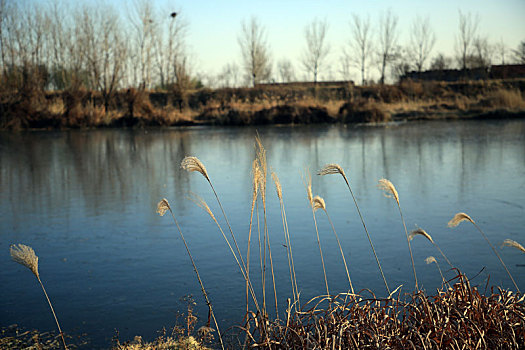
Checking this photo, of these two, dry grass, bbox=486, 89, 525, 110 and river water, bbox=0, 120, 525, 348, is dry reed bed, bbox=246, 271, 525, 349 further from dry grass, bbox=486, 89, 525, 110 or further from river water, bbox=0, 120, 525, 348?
dry grass, bbox=486, 89, 525, 110

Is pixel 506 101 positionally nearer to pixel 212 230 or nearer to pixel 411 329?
pixel 212 230

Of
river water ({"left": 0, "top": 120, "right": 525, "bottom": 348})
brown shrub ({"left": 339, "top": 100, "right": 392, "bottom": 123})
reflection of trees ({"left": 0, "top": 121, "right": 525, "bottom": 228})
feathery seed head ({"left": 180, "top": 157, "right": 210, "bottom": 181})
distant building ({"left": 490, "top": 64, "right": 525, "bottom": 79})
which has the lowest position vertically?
river water ({"left": 0, "top": 120, "right": 525, "bottom": 348})

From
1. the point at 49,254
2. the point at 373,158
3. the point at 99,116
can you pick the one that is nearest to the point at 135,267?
the point at 49,254

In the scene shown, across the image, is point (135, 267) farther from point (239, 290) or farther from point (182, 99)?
point (182, 99)

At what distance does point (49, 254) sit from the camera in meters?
5.18

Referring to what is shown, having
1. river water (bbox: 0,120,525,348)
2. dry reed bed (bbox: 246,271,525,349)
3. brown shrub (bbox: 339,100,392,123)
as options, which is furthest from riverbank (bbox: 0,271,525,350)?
brown shrub (bbox: 339,100,392,123)

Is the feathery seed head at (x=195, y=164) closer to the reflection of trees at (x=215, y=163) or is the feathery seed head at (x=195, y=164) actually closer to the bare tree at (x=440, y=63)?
the reflection of trees at (x=215, y=163)

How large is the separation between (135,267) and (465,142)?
37.4ft

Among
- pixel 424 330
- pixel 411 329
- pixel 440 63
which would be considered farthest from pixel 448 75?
pixel 411 329

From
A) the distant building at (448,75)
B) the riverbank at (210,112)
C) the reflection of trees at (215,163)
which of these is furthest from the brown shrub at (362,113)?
the distant building at (448,75)

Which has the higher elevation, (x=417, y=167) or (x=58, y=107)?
(x=58, y=107)

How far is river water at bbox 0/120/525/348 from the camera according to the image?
12.9 ft

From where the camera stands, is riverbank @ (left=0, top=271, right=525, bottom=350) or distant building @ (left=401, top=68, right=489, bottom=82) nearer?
Result: riverbank @ (left=0, top=271, right=525, bottom=350)

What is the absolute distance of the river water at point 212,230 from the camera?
3.94 meters
